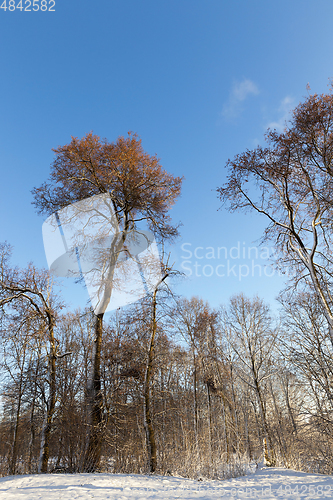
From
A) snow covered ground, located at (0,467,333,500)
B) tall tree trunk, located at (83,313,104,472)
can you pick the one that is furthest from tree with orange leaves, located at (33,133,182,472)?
snow covered ground, located at (0,467,333,500)

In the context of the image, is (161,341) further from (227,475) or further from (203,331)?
(203,331)

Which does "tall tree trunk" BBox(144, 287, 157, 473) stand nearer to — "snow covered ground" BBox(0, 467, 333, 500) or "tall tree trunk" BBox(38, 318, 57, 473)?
"snow covered ground" BBox(0, 467, 333, 500)

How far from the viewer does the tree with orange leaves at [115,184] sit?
30.7ft

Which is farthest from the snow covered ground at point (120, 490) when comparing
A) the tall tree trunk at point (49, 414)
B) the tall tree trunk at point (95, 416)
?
the tall tree trunk at point (49, 414)

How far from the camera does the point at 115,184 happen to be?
9.93 metres

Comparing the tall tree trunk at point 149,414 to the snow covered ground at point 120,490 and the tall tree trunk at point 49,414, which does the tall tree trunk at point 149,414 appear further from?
the tall tree trunk at point 49,414

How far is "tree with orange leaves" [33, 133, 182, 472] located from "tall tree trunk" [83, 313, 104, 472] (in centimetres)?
3

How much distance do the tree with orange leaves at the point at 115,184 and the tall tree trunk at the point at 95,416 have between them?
3cm

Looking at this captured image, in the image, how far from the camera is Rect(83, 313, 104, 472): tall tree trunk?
24.0 ft

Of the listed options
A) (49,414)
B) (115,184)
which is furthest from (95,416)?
(115,184)

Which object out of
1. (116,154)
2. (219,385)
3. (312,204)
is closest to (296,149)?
(312,204)

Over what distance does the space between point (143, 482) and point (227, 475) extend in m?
3.90

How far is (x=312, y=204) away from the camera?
28.2ft

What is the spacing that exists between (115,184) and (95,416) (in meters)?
7.55
